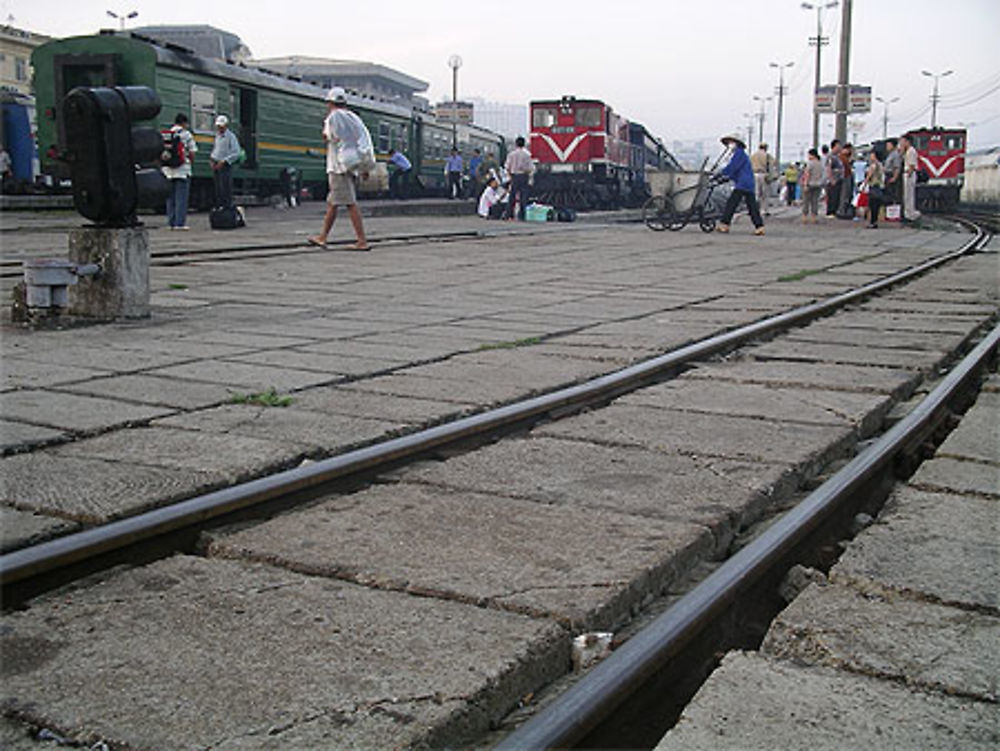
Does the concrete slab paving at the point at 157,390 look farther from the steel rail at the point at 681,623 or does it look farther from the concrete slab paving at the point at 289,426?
the steel rail at the point at 681,623

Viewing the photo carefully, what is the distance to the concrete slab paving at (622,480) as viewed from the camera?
10.1 ft

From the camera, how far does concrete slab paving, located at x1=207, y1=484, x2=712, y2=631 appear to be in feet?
7.81

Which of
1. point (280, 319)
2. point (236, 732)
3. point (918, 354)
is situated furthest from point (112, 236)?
point (236, 732)

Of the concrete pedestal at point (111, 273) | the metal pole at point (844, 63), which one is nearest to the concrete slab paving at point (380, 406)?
the concrete pedestal at point (111, 273)

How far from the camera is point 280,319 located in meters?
6.84

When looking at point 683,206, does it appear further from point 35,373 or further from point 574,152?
point 35,373

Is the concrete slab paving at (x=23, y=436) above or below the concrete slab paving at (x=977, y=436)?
above

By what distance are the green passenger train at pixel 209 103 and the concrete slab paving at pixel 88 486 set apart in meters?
14.4

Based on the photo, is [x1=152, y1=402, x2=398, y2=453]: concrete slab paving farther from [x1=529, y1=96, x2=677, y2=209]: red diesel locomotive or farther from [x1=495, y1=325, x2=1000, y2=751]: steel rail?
[x1=529, y1=96, x2=677, y2=209]: red diesel locomotive

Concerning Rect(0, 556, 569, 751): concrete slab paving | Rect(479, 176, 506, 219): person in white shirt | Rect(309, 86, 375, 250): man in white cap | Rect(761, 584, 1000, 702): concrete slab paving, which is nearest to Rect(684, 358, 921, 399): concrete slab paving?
Rect(761, 584, 1000, 702): concrete slab paving

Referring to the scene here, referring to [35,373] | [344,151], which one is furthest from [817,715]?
[344,151]

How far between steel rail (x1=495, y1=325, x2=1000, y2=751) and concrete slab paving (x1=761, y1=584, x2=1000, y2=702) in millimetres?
136

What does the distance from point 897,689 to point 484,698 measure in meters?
0.76

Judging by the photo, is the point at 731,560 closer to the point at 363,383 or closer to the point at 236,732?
the point at 236,732
